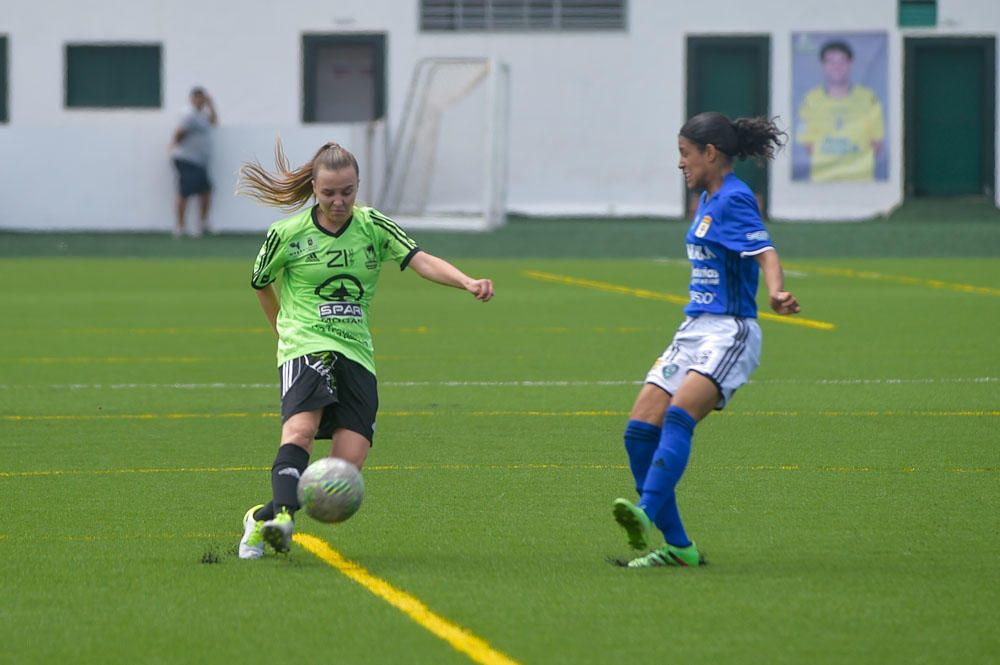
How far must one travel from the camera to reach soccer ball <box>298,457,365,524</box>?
23.4 ft

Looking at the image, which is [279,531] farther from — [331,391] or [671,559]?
[671,559]

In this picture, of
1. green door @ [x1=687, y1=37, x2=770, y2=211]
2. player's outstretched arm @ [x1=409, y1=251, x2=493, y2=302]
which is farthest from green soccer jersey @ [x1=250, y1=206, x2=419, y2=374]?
green door @ [x1=687, y1=37, x2=770, y2=211]

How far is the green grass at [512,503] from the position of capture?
19.9 feet

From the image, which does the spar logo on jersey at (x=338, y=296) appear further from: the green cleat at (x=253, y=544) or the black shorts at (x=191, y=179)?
the black shorts at (x=191, y=179)

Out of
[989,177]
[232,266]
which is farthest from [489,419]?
[989,177]

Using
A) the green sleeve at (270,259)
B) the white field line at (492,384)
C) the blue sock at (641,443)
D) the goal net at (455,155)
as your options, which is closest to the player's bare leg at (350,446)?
the green sleeve at (270,259)

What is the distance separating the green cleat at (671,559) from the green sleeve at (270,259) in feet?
5.86

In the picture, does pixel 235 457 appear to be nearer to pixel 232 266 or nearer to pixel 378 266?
pixel 378 266

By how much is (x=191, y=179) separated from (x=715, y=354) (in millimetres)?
23925

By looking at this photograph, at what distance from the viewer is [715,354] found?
23.7ft

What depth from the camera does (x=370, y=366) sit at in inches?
300

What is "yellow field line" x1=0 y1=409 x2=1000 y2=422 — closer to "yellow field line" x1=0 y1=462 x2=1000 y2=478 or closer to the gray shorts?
"yellow field line" x1=0 y1=462 x2=1000 y2=478

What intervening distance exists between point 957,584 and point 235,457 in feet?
14.7

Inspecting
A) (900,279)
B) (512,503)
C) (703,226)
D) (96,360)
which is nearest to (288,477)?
(512,503)
